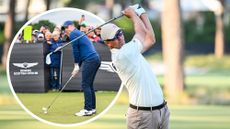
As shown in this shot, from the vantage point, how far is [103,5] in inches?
537

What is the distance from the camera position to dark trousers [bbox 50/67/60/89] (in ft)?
14.1

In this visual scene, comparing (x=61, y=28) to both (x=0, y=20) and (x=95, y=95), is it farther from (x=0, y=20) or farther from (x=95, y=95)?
(x=0, y=20)

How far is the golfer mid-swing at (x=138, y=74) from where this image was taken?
143 inches

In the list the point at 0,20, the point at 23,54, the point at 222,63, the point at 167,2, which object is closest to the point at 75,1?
the point at 0,20

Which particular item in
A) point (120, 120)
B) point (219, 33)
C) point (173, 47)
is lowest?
point (120, 120)

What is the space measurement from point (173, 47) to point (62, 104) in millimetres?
4822

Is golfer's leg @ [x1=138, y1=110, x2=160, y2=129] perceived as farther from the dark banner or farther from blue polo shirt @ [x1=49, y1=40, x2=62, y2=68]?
blue polo shirt @ [x1=49, y1=40, x2=62, y2=68]

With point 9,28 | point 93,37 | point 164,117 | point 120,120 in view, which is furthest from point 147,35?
point 9,28

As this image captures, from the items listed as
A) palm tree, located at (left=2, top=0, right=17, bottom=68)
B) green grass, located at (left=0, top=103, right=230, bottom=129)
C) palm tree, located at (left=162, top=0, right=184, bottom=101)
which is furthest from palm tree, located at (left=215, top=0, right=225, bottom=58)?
green grass, located at (left=0, top=103, right=230, bottom=129)

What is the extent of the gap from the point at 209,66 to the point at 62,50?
9384 millimetres

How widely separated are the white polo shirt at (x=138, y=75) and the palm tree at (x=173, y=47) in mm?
5160

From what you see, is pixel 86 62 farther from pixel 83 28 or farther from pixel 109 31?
pixel 109 31

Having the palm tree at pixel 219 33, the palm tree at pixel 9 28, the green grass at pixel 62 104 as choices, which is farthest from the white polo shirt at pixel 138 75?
the palm tree at pixel 219 33

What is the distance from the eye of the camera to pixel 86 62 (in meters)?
4.24
